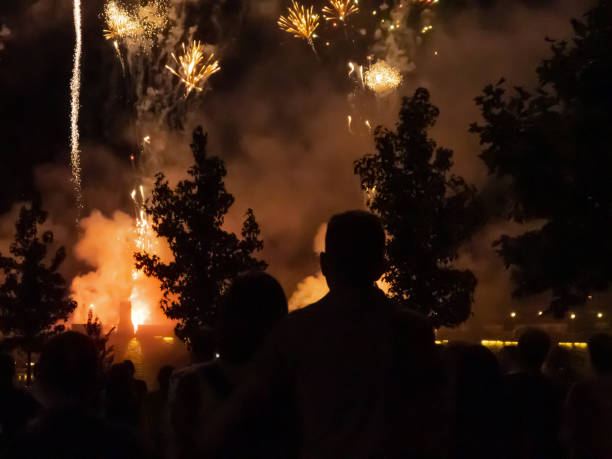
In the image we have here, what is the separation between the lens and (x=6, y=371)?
5.07 m

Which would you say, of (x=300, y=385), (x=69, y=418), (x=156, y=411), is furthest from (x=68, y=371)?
(x=156, y=411)

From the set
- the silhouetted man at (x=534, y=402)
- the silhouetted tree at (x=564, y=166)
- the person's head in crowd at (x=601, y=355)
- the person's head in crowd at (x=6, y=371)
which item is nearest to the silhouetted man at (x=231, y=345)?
the silhouetted man at (x=534, y=402)

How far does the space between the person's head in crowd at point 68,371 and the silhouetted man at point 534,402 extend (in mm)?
2786

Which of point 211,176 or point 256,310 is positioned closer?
point 256,310

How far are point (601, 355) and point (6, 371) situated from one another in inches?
163

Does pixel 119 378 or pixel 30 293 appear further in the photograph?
pixel 30 293

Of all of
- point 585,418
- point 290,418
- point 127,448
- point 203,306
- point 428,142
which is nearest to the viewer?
point 290,418

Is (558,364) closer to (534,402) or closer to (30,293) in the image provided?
(534,402)

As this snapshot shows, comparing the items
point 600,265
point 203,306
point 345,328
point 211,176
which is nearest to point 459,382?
point 345,328

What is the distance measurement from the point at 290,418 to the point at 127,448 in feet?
2.50

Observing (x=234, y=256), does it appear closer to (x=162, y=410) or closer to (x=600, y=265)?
(x=600, y=265)

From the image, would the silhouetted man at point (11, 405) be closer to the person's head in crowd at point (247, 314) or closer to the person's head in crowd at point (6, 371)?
the person's head in crowd at point (6, 371)

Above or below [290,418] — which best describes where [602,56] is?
above

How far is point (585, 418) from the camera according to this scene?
14.9 ft
